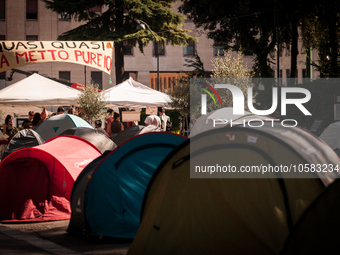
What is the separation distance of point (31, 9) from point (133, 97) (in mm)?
34283

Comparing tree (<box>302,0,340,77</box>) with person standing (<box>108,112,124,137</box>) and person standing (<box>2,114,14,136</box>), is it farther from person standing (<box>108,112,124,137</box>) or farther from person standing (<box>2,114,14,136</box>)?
person standing (<box>2,114,14,136</box>)

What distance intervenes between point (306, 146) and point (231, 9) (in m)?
25.8

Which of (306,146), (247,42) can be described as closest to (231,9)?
(247,42)

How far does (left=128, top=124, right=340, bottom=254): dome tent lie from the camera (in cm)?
508

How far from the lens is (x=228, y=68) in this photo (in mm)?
24109

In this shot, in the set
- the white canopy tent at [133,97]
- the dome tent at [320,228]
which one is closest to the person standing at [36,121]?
the white canopy tent at [133,97]

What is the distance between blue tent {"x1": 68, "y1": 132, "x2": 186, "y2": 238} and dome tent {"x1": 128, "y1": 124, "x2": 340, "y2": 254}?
5.30 feet

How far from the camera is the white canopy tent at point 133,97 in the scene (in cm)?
2091

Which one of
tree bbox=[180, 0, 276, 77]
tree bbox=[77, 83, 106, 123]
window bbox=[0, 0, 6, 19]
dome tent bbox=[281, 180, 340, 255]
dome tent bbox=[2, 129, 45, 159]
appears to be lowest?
dome tent bbox=[281, 180, 340, 255]

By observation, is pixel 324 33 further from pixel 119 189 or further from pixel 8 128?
pixel 119 189

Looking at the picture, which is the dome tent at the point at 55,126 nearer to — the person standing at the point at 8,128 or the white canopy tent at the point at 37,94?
the person standing at the point at 8,128

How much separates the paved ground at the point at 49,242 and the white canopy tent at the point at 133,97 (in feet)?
42.2

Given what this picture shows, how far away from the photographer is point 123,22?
3344 cm

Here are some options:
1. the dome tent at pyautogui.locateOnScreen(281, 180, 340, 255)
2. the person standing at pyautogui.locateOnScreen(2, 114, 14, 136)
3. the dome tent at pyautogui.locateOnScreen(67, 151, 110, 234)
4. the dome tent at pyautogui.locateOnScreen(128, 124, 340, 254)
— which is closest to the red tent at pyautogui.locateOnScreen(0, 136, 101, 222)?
the dome tent at pyautogui.locateOnScreen(67, 151, 110, 234)
